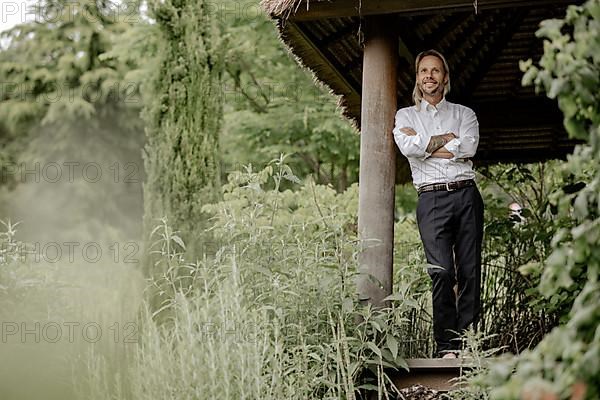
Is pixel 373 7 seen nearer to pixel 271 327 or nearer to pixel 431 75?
pixel 431 75

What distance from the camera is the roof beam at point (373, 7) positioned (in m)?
5.23

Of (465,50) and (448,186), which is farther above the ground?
(465,50)

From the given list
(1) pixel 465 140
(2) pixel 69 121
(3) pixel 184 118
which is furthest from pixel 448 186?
(2) pixel 69 121

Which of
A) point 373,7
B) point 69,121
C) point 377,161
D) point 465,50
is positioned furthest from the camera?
point 69,121

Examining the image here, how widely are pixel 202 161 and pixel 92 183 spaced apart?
32.0 feet

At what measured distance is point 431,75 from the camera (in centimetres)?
552

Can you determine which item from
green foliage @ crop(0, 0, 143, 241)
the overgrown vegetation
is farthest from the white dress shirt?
green foliage @ crop(0, 0, 143, 241)

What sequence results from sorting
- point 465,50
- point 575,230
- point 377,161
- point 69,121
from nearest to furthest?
1. point 575,230
2. point 377,161
3. point 465,50
4. point 69,121

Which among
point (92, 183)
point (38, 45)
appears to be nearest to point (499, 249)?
point (92, 183)

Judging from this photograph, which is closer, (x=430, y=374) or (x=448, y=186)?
(x=430, y=374)

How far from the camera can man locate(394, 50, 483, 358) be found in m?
5.24

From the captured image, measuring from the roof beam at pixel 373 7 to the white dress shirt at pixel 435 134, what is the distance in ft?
1.77

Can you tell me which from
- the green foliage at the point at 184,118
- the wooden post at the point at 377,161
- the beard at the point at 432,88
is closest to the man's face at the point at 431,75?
the beard at the point at 432,88

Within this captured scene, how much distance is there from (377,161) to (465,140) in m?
0.48
